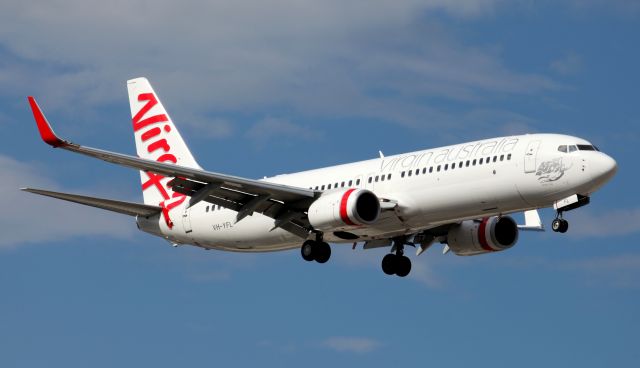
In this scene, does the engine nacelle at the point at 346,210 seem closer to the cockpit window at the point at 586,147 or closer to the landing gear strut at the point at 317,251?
the landing gear strut at the point at 317,251

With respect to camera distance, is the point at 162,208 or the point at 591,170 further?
the point at 162,208

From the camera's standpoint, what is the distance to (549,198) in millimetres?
53906

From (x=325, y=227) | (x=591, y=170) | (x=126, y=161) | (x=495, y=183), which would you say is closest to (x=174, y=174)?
(x=126, y=161)

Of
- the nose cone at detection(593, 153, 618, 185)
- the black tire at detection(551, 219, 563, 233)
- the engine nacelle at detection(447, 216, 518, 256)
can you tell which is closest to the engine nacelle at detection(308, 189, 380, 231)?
the black tire at detection(551, 219, 563, 233)

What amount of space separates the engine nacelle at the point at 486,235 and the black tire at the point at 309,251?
675cm

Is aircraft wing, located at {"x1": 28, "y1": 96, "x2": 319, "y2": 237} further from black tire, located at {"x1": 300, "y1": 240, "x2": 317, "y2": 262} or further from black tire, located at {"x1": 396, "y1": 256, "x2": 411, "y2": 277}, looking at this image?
black tire, located at {"x1": 396, "y1": 256, "x2": 411, "y2": 277}

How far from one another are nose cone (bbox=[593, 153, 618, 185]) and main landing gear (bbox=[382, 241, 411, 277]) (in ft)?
39.2

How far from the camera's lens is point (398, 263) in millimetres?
63094

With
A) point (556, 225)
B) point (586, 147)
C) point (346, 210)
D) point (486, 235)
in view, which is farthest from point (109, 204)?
point (586, 147)

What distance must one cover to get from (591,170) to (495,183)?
3.60 m

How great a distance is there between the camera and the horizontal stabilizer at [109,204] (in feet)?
187

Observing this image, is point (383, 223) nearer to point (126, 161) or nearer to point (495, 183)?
point (495, 183)

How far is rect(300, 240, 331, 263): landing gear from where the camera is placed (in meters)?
58.9

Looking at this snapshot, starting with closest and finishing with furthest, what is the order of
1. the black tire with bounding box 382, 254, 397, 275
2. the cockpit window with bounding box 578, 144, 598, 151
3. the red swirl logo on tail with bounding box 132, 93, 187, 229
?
the cockpit window with bounding box 578, 144, 598, 151, the black tire with bounding box 382, 254, 397, 275, the red swirl logo on tail with bounding box 132, 93, 187, 229
